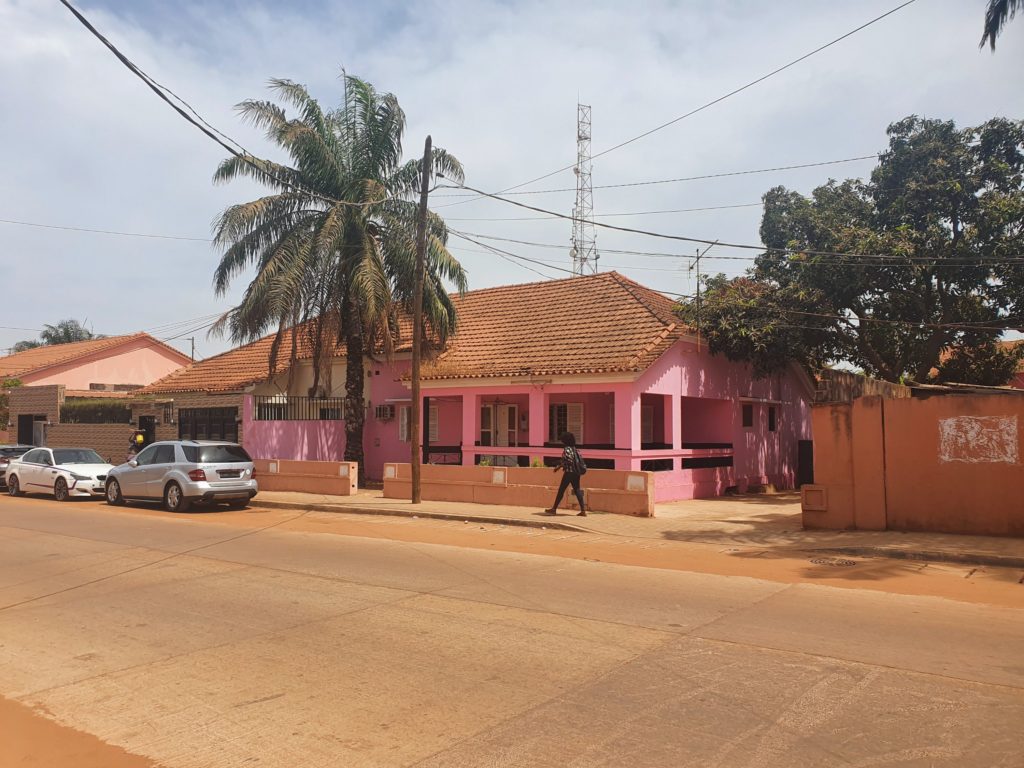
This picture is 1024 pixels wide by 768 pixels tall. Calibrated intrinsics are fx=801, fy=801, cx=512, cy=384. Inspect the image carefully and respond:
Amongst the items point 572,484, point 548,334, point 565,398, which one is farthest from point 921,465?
point 548,334

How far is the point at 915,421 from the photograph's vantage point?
1331cm

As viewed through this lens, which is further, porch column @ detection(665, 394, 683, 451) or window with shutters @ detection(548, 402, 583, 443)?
window with shutters @ detection(548, 402, 583, 443)

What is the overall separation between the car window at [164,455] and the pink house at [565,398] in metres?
6.08

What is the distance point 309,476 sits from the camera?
2170 cm

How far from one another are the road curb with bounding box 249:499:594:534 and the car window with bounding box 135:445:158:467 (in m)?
2.55

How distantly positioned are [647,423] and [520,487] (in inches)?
252

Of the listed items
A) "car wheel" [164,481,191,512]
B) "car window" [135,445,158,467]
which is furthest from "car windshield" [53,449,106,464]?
"car wheel" [164,481,191,512]

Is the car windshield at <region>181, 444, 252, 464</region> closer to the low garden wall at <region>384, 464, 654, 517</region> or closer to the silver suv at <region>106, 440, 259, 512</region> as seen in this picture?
the silver suv at <region>106, 440, 259, 512</region>

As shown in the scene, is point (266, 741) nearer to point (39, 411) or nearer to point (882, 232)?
point (882, 232)

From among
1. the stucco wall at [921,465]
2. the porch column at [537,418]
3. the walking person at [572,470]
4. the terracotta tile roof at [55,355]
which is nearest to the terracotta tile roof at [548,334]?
the porch column at [537,418]

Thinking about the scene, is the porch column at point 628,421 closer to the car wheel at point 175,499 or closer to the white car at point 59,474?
the car wheel at point 175,499

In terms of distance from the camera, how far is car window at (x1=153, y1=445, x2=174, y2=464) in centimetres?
1864

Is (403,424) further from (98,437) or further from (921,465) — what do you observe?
(921,465)

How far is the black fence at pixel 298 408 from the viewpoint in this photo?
25.5 metres
